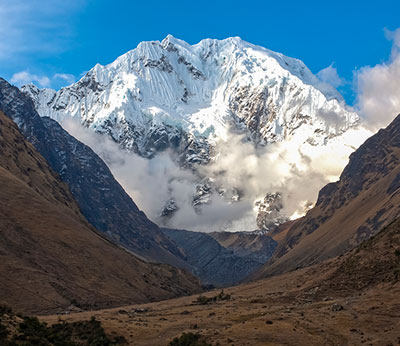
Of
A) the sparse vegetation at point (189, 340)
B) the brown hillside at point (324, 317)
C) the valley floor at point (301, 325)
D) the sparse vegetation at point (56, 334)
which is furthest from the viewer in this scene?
the brown hillside at point (324, 317)

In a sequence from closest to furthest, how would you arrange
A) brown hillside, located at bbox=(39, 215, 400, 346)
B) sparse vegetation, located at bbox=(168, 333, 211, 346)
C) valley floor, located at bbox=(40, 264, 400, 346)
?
sparse vegetation, located at bbox=(168, 333, 211, 346)
valley floor, located at bbox=(40, 264, 400, 346)
brown hillside, located at bbox=(39, 215, 400, 346)

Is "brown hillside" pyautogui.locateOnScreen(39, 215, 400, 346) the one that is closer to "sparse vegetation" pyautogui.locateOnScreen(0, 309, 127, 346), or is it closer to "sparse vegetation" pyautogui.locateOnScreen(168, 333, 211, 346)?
Answer: "sparse vegetation" pyautogui.locateOnScreen(168, 333, 211, 346)

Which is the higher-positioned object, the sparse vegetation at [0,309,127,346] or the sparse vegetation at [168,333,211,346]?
the sparse vegetation at [0,309,127,346]

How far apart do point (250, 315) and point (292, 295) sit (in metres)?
36.3

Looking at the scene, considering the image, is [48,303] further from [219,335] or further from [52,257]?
[219,335]

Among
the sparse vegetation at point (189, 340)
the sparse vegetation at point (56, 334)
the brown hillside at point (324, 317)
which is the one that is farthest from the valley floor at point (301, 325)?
the sparse vegetation at point (56, 334)

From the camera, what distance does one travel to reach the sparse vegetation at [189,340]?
74.9 meters

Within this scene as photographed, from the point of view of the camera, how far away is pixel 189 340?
250 feet

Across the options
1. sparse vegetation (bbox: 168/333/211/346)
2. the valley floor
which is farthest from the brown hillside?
sparse vegetation (bbox: 168/333/211/346)

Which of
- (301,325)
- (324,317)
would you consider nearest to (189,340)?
(301,325)

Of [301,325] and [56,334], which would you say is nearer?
[56,334]

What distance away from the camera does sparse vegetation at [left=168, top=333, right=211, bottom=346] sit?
74938 mm

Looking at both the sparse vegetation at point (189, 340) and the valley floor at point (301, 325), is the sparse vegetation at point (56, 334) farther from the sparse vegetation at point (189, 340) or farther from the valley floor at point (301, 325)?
the sparse vegetation at point (189, 340)

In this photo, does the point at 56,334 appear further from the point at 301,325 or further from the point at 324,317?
the point at 324,317
